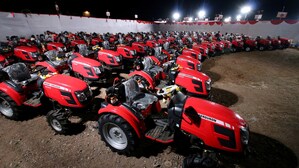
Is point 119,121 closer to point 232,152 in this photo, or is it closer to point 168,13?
point 232,152

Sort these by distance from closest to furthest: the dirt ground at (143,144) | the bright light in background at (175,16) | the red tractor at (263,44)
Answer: the dirt ground at (143,144) → the red tractor at (263,44) → the bright light in background at (175,16)

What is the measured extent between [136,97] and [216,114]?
68.3 inches

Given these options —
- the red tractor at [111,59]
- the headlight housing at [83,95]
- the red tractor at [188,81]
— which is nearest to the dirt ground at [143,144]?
the headlight housing at [83,95]

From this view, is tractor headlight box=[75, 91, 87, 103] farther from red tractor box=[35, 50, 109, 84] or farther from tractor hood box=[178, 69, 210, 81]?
tractor hood box=[178, 69, 210, 81]

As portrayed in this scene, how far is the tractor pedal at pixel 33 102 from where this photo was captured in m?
4.15

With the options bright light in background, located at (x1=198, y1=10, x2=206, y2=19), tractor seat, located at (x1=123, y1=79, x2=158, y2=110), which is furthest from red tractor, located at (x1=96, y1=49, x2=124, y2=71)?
bright light in background, located at (x1=198, y1=10, x2=206, y2=19)

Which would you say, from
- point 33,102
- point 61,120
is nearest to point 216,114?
point 61,120

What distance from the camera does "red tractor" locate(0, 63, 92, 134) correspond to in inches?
144

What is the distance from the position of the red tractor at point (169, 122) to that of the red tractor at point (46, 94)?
89 cm

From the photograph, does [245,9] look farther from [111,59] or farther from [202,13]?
[111,59]

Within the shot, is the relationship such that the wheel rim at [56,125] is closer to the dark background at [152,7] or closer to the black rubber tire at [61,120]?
the black rubber tire at [61,120]

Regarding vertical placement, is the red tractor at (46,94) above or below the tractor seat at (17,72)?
below

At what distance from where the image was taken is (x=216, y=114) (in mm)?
2523

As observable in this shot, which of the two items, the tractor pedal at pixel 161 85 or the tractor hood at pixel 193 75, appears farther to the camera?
the tractor pedal at pixel 161 85
